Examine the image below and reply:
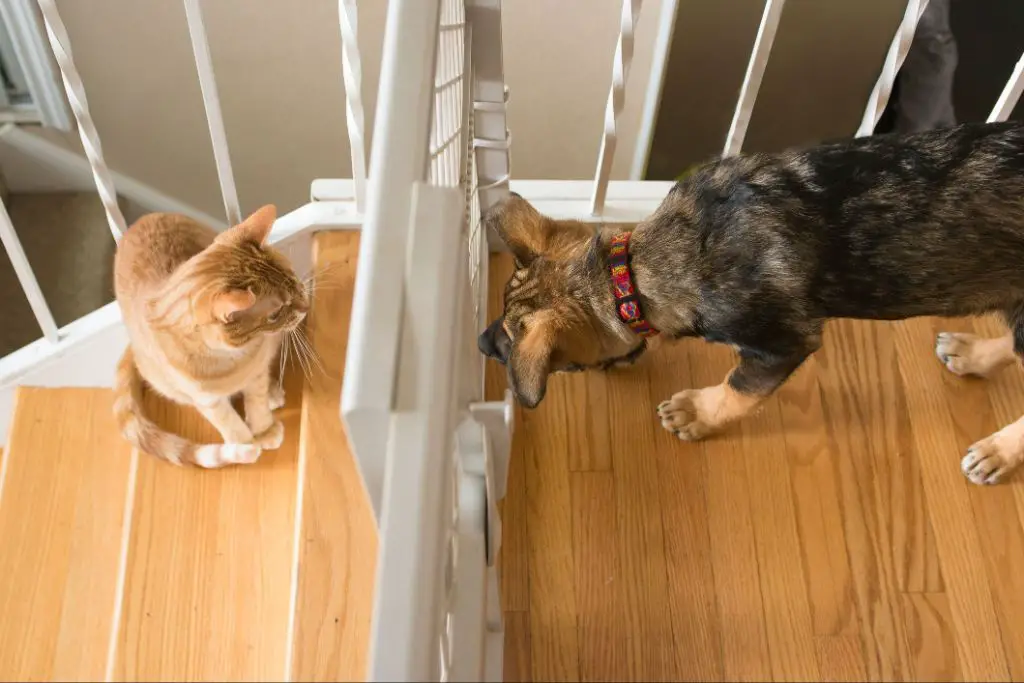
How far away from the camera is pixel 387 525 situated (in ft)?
2.43

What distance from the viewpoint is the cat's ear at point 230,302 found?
1.40 metres

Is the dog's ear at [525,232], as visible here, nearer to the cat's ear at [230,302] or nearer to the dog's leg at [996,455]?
the cat's ear at [230,302]

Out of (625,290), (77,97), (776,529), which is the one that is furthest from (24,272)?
(776,529)

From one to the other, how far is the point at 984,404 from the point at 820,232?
680 mm

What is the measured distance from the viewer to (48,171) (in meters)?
2.70

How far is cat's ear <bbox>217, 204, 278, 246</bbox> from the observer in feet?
5.06

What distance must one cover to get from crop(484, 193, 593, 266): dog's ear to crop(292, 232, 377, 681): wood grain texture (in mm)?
435

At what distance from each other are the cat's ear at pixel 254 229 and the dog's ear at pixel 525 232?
405 mm

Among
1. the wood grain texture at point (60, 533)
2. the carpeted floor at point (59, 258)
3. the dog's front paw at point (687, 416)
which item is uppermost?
the dog's front paw at point (687, 416)

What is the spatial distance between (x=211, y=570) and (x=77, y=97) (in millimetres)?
890

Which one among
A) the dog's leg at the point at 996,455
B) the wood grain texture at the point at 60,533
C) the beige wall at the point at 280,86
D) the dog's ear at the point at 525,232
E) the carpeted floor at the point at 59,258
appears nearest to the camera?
the dog's ear at the point at 525,232

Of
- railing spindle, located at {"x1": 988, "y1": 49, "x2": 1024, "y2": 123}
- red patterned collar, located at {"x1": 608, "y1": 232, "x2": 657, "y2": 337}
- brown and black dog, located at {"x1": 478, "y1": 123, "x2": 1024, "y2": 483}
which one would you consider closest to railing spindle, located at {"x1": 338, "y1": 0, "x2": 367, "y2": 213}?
brown and black dog, located at {"x1": 478, "y1": 123, "x2": 1024, "y2": 483}

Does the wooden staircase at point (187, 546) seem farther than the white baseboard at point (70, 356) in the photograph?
No

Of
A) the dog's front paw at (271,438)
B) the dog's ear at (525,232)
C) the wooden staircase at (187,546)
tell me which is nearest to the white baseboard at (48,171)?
the wooden staircase at (187,546)
